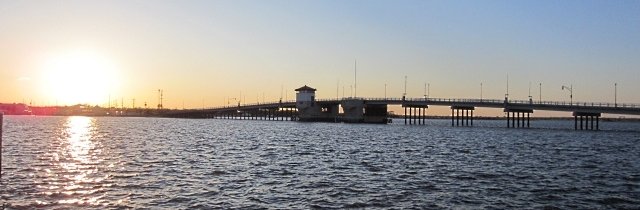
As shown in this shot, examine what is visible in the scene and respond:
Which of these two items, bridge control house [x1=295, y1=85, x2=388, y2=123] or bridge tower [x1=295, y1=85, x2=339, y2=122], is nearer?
bridge control house [x1=295, y1=85, x2=388, y2=123]

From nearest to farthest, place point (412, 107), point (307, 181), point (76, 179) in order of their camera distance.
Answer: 1. point (76, 179)
2. point (307, 181)
3. point (412, 107)

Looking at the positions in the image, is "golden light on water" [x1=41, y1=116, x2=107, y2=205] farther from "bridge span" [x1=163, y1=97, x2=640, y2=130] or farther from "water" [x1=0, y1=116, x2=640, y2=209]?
"bridge span" [x1=163, y1=97, x2=640, y2=130]

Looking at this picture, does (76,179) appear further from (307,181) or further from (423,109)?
(423,109)

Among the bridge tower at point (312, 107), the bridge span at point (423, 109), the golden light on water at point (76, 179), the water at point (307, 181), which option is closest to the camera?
the water at point (307, 181)

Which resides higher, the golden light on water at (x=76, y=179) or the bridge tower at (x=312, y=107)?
the bridge tower at (x=312, y=107)

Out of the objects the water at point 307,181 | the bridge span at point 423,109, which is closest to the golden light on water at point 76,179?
the water at point 307,181

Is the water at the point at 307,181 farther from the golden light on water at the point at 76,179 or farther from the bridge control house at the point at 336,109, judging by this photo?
the bridge control house at the point at 336,109

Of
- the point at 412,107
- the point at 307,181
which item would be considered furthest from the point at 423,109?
the point at 307,181

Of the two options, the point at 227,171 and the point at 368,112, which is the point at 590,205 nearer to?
the point at 227,171

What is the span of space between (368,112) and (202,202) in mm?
159418

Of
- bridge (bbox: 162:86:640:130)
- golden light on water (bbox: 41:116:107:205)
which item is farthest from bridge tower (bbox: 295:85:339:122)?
golden light on water (bbox: 41:116:107:205)

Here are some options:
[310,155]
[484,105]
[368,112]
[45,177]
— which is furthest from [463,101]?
[45,177]


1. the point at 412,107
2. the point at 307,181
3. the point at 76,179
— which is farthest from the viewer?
the point at 412,107

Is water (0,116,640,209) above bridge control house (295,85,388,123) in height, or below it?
below
